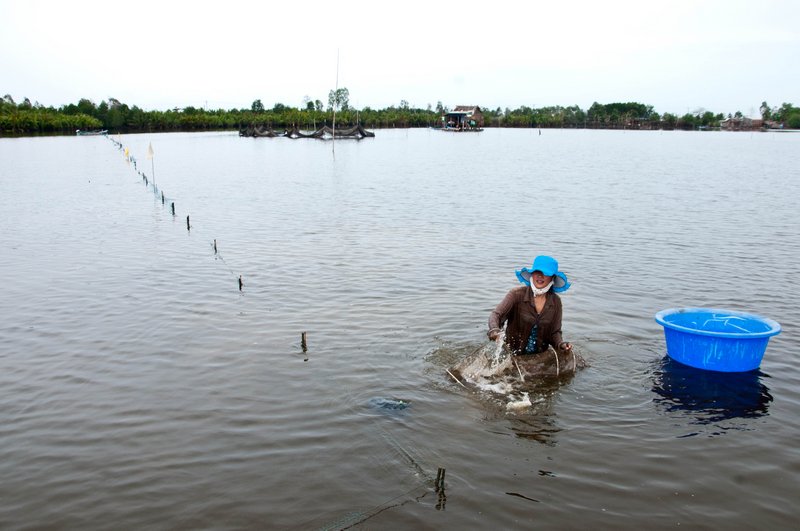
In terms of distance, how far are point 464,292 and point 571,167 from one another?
3762cm

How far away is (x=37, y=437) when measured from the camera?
679 centimetres

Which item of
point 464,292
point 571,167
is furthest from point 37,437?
point 571,167

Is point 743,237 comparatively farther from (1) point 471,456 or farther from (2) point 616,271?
(1) point 471,456

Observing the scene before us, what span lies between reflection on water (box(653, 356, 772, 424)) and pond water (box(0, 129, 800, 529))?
35 millimetres

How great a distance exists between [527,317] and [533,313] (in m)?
0.09

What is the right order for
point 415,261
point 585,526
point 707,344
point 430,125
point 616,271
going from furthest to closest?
point 430,125 < point 415,261 < point 616,271 < point 707,344 < point 585,526

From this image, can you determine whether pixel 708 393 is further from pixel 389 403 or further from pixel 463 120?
pixel 463 120

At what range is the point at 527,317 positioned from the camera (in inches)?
318

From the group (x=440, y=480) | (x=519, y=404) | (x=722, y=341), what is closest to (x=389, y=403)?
(x=519, y=404)

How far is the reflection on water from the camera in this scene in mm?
7488

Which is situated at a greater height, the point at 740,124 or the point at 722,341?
the point at 740,124

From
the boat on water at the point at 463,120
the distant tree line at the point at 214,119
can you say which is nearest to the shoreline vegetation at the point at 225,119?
the distant tree line at the point at 214,119

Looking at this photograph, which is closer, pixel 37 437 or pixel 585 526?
pixel 585 526

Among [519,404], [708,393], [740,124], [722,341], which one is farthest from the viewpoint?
Answer: [740,124]
